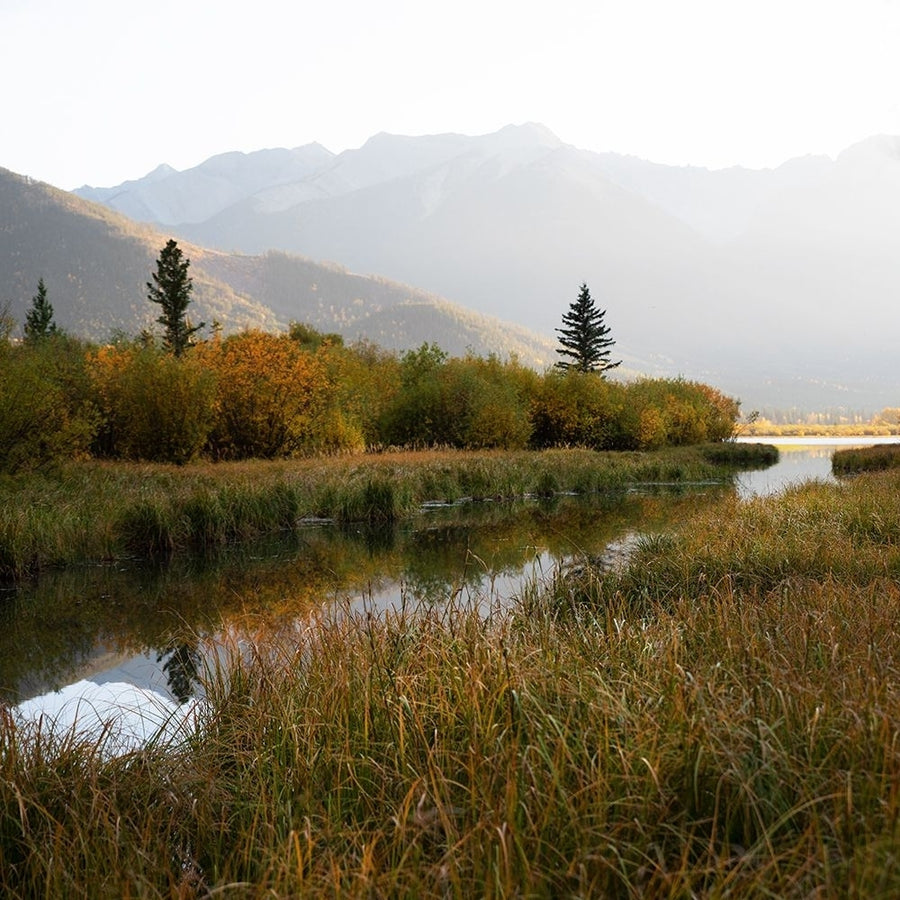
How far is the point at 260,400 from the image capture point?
32750mm

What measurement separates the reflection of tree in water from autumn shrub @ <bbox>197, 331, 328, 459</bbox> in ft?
77.2

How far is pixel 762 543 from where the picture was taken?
32.6 ft

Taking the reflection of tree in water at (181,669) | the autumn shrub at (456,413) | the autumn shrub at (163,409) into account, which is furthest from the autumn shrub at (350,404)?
the reflection of tree in water at (181,669)

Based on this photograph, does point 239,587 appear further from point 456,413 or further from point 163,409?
point 456,413

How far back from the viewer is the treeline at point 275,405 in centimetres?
1948

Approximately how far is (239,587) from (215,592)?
441 mm

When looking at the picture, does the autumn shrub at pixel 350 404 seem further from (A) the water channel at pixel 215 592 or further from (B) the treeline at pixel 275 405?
(A) the water channel at pixel 215 592

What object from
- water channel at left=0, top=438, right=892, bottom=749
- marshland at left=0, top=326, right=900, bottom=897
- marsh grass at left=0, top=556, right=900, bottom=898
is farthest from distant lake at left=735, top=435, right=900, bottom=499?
marsh grass at left=0, top=556, right=900, bottom=898

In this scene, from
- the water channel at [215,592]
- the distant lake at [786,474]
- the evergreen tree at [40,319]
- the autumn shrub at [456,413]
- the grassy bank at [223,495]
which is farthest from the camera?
the evergreen tree at [40,319]

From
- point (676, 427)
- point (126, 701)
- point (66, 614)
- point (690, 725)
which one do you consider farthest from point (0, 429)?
point (676, 427)

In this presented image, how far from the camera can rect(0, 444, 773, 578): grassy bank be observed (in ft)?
46.1

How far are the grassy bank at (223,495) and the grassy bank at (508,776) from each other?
9.53m

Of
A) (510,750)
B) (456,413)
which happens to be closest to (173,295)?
(456,413)

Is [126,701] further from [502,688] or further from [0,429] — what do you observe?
[0,429]
